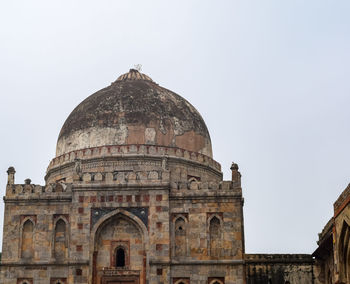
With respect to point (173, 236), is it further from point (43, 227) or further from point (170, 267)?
point (43, 227)

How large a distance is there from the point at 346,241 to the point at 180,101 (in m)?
13.8

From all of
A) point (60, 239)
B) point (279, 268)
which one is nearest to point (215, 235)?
point (279, 268)

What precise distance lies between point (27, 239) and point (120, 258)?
12.4 ft

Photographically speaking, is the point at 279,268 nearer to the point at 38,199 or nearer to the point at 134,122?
the point at 134,122

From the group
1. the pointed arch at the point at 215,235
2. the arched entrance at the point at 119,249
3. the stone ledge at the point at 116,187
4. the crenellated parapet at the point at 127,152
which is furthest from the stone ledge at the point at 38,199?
the pointed arch at the point at 215,235

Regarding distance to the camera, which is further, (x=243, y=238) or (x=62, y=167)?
(x=62, y=167)

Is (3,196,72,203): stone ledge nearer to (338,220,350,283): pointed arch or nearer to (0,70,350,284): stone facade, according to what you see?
(0,70,350,284): stone facade

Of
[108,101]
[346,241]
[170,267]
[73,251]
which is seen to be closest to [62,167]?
[108,101]

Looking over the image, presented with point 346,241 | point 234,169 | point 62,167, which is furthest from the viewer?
point 62,167

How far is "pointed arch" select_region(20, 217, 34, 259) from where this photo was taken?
88.5ft

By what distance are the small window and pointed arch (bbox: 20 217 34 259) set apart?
3.34 m

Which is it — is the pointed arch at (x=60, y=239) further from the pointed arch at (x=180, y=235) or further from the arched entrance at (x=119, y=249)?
the pointed arch at (x=180, y=235)

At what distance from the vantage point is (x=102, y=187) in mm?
27359

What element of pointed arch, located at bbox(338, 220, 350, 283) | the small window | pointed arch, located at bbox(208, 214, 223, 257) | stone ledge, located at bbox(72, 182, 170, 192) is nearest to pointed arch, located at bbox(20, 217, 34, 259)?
stone ledge, located at bbox(72, 182, 170, 192)
